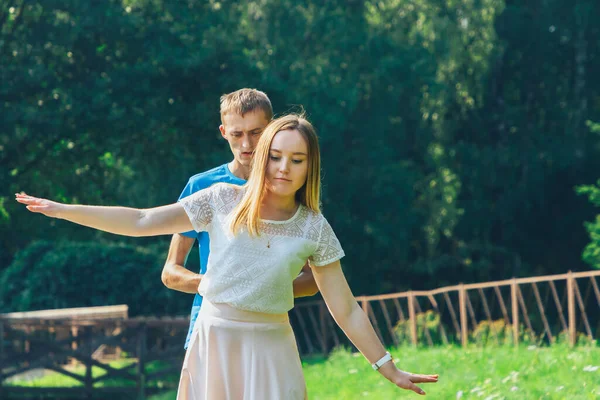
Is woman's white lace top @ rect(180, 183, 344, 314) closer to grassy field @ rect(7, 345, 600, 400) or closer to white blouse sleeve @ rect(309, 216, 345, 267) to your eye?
white blouse sleeve @ rect(309, 216, 345, 267)

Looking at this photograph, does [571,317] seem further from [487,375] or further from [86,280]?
[86,280]

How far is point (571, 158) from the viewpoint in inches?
1153

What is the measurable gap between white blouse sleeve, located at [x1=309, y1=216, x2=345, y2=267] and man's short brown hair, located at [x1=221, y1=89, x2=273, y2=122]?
0.78m

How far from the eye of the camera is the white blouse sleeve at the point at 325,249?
11.0 ft

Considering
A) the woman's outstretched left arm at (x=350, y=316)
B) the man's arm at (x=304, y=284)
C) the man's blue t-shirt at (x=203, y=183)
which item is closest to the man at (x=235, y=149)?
the man's blue t-shirt at (x=203, y=183)

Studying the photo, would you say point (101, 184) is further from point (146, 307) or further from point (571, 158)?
point (571, 158)

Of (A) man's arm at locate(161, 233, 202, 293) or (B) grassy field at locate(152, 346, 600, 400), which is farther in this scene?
(B) grassy field at locate(152, 346, 600, 400)

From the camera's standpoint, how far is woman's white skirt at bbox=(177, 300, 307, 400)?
3.34 metres

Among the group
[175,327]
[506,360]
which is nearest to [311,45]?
[175,327]

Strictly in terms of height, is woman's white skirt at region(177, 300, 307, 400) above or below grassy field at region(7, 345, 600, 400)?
above

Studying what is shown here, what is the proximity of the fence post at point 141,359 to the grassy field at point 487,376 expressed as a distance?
15.9ft

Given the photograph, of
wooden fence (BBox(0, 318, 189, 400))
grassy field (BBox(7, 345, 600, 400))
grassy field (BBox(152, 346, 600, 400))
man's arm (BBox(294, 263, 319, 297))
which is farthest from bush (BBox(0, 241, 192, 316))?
man's arm (BBox(294, 263, 319, 297))

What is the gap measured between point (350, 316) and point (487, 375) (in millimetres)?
5355

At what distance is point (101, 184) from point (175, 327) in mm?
8305
